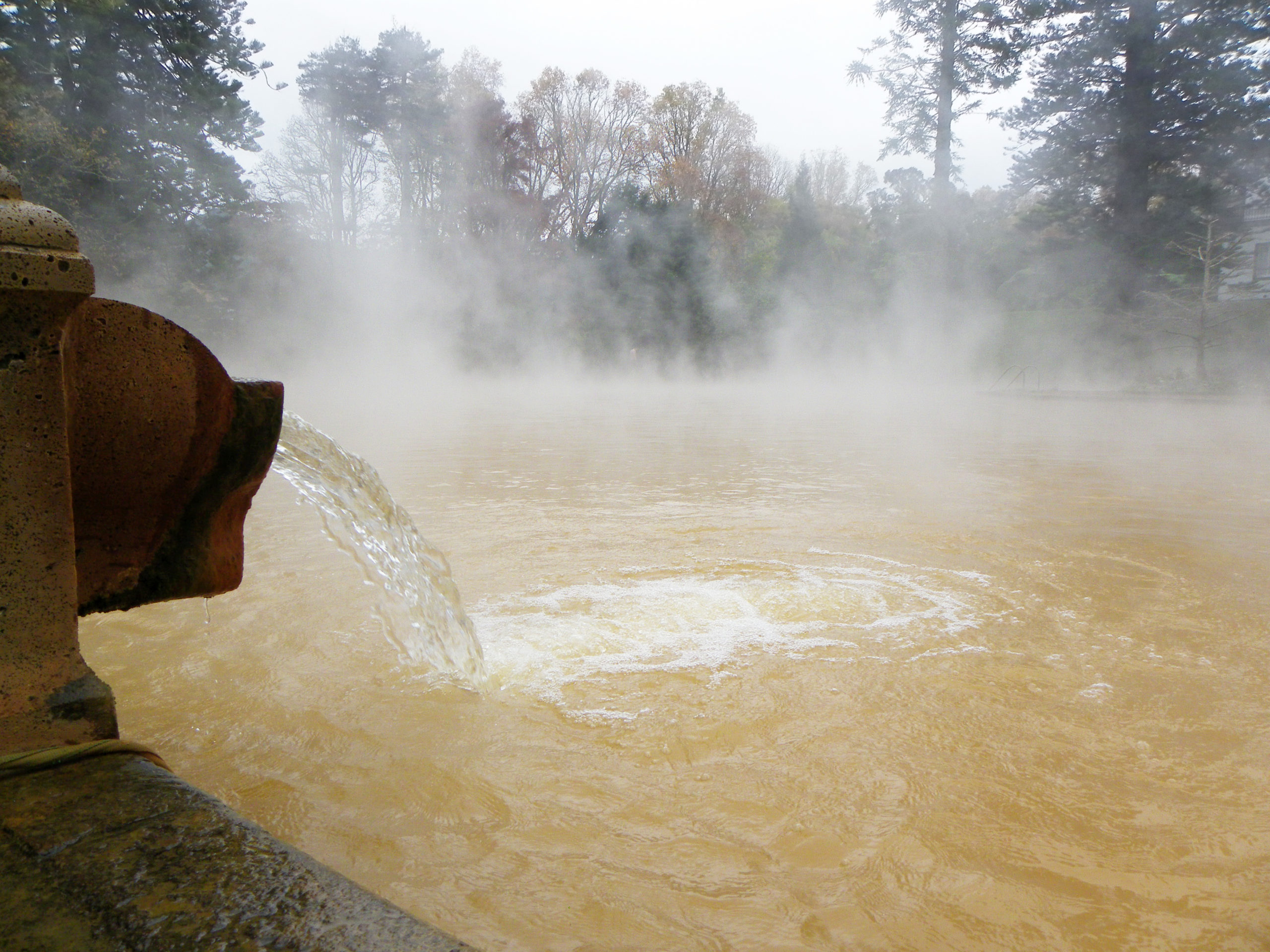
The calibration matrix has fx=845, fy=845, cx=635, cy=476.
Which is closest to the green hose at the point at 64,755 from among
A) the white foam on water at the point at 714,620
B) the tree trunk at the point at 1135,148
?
the white foam on water at the point at 714,620

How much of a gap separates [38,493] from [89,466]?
7.1 inches

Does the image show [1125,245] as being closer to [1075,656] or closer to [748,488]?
[748,488]

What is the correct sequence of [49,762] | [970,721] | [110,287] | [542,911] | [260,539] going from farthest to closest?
1. [110,287]
2. [260,539]
3. [970,721]
4. [542,911]
5. [49,762]

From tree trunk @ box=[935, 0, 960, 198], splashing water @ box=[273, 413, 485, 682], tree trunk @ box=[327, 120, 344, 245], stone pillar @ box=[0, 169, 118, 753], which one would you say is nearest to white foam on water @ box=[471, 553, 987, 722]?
splashing water @ box=[273, 413, 485, 682]

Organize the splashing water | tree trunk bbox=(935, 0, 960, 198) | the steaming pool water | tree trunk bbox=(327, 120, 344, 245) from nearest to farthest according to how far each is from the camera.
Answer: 1. the steaming pool water
2. the splashing water
3. tree trunk bbox=(935, 0, 960, 198)
4. tree trunk bbox=(327, 120, 344, 245)

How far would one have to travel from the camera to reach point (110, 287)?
12211mm

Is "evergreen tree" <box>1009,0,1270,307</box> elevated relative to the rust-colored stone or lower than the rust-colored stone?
elevated

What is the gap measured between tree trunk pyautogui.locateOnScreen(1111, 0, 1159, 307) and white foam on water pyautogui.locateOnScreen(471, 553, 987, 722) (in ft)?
51.0

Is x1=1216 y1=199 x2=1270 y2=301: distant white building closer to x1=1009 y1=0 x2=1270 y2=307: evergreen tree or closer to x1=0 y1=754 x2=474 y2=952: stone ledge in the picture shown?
x1=1009 y1=0 x2=1270 y2=307: evergreen tree

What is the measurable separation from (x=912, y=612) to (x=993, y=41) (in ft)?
59.3

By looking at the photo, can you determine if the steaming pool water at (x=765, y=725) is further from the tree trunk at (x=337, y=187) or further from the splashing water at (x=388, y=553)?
the tree trunk at (x=337, y=187)

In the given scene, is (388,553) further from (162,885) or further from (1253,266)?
(1253,266)

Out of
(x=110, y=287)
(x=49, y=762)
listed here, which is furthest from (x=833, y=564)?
(x=110, y=287)

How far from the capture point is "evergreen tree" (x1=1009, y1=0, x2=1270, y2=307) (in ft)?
46.6
